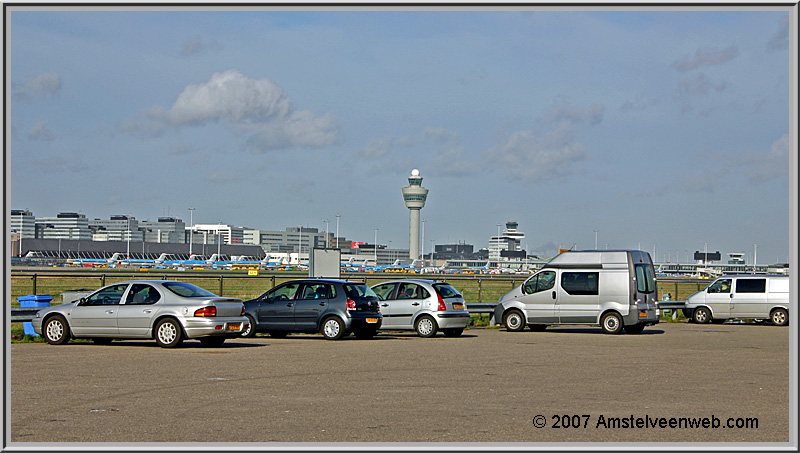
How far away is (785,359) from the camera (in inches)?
667

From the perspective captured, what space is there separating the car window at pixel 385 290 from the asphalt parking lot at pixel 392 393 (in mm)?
3912

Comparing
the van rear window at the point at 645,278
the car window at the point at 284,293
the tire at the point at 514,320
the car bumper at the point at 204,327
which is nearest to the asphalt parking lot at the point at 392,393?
the car bumper at the point at 204,327

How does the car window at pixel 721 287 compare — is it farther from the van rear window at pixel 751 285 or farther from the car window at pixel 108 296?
the car window at pixel 108 296

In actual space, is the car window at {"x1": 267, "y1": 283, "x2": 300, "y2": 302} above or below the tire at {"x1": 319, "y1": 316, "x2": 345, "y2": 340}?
above

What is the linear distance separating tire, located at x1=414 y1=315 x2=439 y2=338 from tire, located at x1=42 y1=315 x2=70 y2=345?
8.68 m

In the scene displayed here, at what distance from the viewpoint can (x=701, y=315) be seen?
104ft

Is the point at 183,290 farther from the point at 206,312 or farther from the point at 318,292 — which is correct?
the point at 318,292

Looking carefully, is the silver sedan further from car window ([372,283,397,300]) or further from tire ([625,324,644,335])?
tire ([625,324,644,335])

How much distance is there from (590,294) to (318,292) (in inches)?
324

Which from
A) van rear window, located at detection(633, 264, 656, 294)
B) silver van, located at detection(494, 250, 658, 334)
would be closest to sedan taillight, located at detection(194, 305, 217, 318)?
silver van, located at detection(494, 250, 658, 334)

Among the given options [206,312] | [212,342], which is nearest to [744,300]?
[212,342]

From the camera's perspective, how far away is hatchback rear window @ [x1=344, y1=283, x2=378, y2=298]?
Result: 69.6 ft

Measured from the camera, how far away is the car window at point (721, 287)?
3114 cm

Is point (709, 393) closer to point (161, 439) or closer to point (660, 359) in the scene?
point (660, 359)
